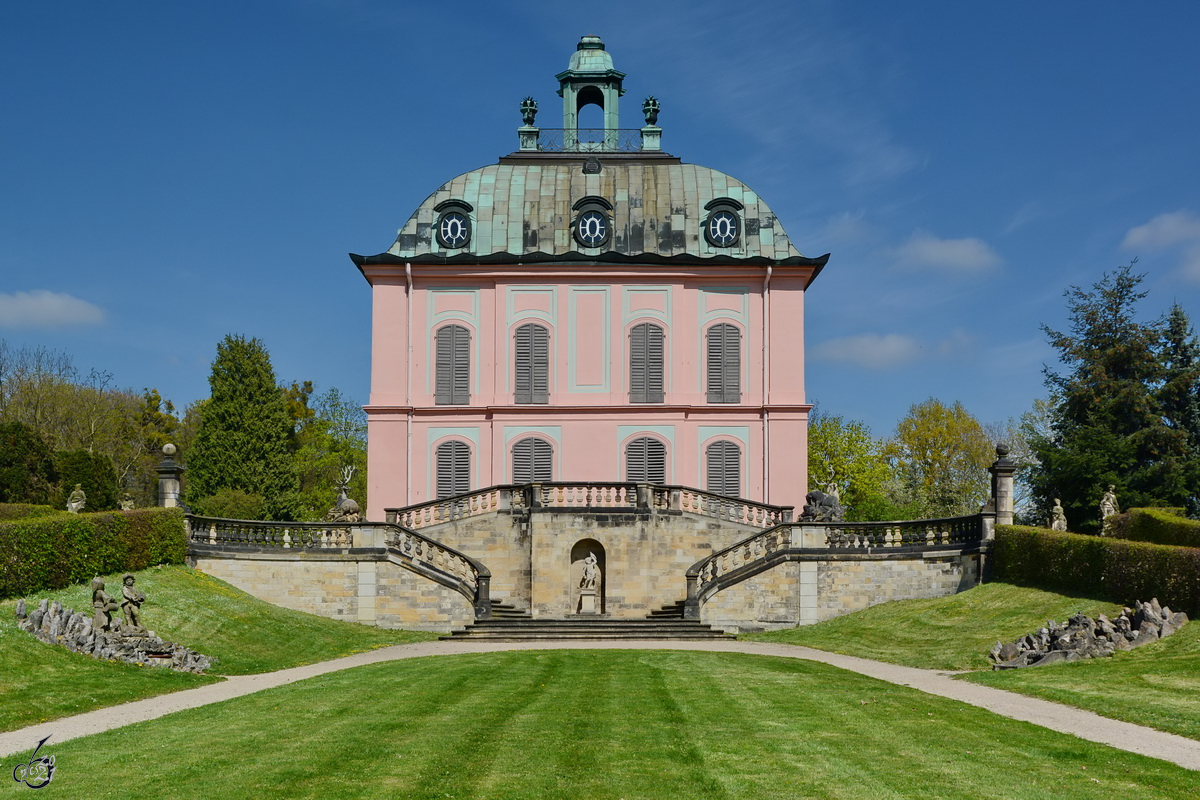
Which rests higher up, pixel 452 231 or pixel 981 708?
pixel 452 231

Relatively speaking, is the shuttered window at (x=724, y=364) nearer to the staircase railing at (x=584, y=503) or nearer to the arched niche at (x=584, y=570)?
the staircase railing at (x=584, y=503)

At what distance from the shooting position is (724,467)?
142 ft

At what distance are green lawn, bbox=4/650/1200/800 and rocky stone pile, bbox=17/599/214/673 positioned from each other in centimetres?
517

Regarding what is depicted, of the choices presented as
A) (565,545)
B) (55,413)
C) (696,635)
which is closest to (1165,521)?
(696,635)

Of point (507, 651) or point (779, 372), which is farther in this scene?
point (779, 372)

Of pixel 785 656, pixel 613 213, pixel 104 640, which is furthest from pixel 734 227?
pixel 104 640

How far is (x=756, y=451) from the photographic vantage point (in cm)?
4344

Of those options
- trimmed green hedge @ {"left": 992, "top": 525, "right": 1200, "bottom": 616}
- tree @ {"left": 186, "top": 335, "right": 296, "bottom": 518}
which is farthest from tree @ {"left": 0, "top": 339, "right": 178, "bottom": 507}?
trimmed green hedge @ {"left": 992, "top": 525, "right": 1200, "bottom": 616}

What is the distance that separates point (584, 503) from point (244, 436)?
84.4 ft

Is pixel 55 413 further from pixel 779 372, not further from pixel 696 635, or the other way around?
pixel 696 635

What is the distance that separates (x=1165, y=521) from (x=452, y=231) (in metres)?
26.4

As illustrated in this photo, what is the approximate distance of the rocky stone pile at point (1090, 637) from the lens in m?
21.3

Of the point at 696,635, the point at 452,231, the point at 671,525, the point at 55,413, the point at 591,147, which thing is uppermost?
the point at 591,147

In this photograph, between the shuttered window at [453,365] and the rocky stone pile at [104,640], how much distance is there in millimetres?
20549
